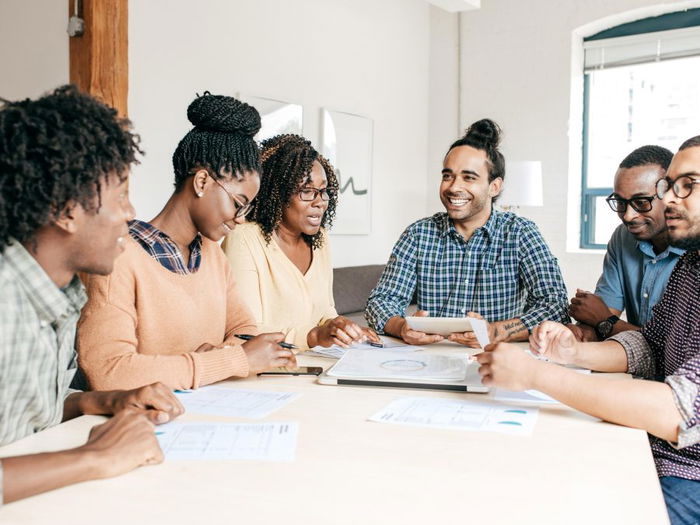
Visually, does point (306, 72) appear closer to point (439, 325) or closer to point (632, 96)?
point (632, 96)

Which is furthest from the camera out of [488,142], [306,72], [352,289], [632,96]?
[632,96]

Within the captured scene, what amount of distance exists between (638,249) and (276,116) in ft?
7.82

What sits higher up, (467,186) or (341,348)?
(467,186)

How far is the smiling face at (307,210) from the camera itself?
2.33 metres

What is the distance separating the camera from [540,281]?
2.46m

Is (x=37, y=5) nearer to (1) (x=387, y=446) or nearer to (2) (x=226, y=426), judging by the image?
(2) (x=226, y=426)

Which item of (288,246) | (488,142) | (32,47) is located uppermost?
(32,47)

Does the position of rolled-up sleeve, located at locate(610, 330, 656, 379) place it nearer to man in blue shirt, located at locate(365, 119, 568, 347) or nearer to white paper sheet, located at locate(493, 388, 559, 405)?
white paper sheet, located at locate(493, 388, 559, 405)

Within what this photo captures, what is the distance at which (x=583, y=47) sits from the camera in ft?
17.1

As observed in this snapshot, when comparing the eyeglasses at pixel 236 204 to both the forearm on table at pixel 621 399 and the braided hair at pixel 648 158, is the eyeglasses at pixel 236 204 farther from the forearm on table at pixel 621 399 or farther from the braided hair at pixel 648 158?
the braided hair at pixel 648 158

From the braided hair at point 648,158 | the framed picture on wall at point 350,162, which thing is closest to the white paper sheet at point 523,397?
the braided hair at point 648,158

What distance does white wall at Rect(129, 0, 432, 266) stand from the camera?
134 inches

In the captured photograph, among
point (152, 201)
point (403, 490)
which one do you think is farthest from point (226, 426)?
point (152, 201)

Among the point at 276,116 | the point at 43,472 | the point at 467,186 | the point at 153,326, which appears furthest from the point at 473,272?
the point at 276,116
